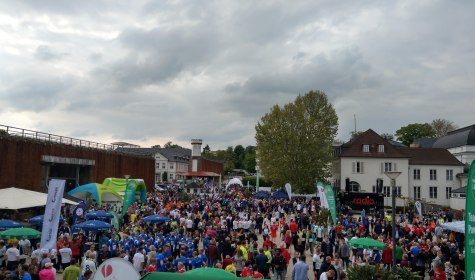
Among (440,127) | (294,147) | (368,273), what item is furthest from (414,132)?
(368,273)

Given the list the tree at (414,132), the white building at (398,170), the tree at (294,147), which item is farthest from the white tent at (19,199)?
the tree at (414,132)

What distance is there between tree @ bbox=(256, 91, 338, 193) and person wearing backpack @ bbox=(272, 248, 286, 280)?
3469 centimetres

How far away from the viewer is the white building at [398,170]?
5631 cm

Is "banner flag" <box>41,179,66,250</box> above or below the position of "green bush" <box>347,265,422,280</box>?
above

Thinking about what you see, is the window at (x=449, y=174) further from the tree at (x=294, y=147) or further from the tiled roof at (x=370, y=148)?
the tree at (x=294, y=147)

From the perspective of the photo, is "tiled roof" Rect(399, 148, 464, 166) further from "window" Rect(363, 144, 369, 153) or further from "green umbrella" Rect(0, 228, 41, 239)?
"green umbrella" Rect(0, 228, 41, 239)

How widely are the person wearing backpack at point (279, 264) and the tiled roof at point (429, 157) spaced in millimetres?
46321

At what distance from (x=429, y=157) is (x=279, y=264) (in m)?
48.9

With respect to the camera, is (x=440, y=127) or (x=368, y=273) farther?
(x=440, y=127)

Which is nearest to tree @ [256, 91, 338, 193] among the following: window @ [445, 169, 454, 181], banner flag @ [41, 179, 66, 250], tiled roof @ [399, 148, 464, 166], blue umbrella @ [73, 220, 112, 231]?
tiled roof @ [399, 148, 464, 166]

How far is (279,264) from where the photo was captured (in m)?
15.0

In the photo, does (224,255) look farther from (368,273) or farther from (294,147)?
(294,147)

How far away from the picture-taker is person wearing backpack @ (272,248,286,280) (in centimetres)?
1505

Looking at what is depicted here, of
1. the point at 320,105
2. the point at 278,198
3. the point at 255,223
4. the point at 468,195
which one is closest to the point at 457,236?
the point at 255,223
